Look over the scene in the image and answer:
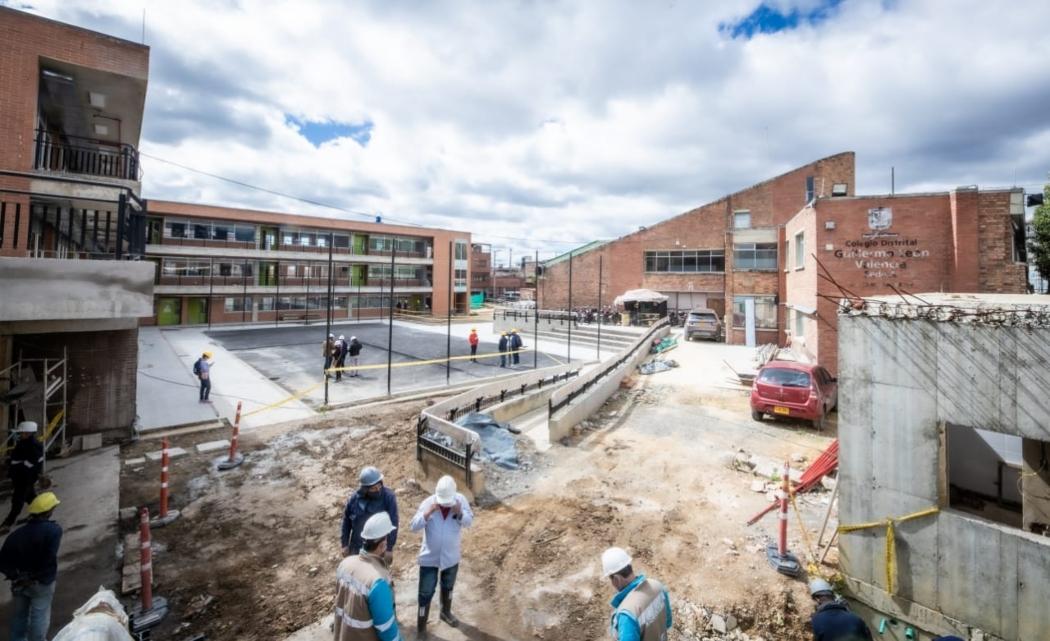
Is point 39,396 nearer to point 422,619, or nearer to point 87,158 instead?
point 87,158

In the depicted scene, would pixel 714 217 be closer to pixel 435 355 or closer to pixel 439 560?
pixel 435 355

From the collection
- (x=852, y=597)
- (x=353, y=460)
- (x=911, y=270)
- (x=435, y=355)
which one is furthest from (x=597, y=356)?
(x=852, y=597)

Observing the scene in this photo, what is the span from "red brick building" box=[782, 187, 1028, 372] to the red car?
4619 millimetres

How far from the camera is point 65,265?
22.8 ft

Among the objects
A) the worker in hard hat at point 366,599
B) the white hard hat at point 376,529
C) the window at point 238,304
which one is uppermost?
the window at point 238,304

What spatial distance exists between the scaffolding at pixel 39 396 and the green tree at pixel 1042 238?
3879 cm

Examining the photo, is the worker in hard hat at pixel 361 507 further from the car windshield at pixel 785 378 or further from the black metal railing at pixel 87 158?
the black metal railing at pixel 87 158

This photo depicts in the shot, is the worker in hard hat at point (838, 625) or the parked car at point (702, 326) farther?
the parked car at point (702, 326)

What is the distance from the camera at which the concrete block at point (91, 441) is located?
30.7 ft

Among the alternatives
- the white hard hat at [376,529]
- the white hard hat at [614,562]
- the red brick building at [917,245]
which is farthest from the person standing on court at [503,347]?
the white hard hat at [614,562]

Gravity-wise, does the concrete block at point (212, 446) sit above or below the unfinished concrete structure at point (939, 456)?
below

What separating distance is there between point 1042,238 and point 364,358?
35.2 meters

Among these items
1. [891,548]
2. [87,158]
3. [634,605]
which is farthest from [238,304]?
[891,548]

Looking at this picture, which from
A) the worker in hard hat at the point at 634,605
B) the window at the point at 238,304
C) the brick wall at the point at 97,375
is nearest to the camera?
the worker in hard hat at the point at 634,605
